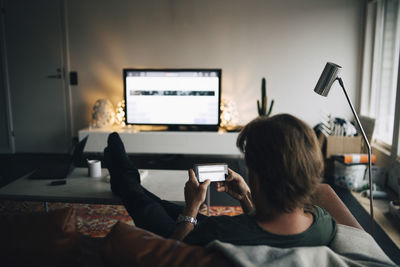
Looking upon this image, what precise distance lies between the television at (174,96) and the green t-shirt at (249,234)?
3043mm

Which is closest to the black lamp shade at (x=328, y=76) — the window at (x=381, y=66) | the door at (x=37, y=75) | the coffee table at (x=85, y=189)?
the coffee table at (x=85, y=189)

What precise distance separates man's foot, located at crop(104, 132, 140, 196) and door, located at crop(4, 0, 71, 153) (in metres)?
3.10

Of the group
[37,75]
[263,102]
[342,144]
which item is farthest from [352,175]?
[37,75]

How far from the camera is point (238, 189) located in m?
1.36

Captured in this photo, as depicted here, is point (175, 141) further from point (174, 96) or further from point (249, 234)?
point (249, 234)

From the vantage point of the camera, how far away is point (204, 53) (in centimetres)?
418

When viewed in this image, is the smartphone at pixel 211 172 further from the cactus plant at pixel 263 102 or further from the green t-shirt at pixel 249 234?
the cactus plant at pixel 263 102

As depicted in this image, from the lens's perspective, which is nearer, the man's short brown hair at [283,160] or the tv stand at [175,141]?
the man's short brown hair at [283,160]

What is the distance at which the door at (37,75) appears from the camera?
4.30m

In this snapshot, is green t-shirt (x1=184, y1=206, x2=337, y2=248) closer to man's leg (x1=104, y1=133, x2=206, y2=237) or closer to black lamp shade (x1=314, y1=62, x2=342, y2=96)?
man's leg (x1=104, y1=133, x2=206, y2=237)

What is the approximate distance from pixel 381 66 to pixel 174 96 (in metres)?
2.30

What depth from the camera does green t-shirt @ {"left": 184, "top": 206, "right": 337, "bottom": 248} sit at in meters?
0.88

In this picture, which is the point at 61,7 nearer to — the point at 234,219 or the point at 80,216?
the point at 80,216

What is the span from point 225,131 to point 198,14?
1.46 meters
